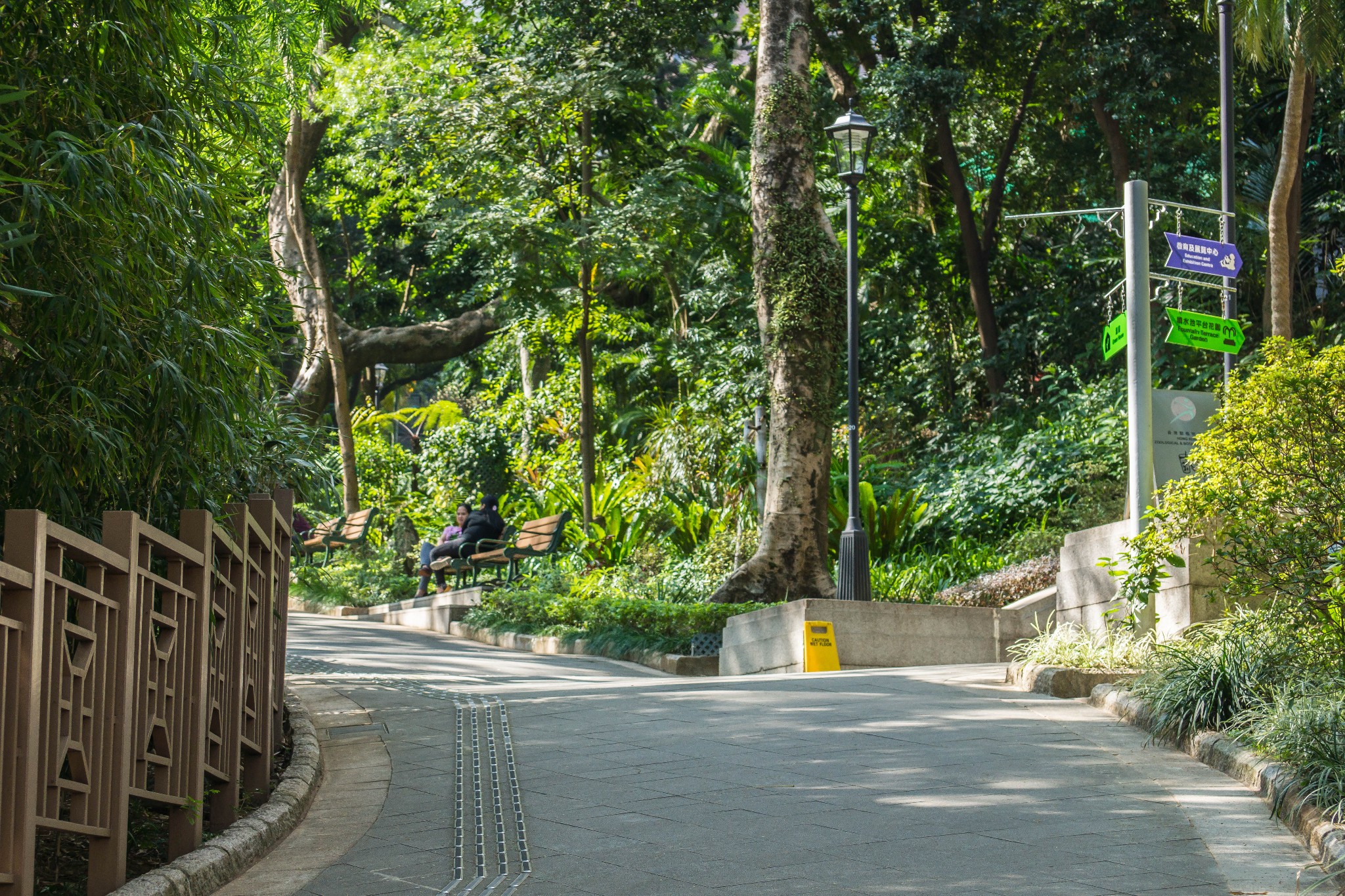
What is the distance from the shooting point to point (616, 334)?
23203 mm

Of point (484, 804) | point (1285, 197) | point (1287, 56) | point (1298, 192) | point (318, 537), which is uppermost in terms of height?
point (1287, 56)

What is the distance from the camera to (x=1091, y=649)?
9758 millimetres

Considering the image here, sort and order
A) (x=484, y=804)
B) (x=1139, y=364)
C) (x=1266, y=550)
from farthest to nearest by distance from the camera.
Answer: (x=1139, y=364) < (x=1266, y=550) < (x=484, y=804)

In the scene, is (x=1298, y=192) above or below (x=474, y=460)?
above

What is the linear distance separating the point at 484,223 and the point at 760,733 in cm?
1158

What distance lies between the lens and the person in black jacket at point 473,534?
19062 mm

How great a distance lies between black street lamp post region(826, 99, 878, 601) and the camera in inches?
539

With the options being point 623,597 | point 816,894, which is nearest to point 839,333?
point 623,597

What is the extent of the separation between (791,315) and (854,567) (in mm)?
3006

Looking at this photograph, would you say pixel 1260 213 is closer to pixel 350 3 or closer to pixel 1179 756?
pixel 350 3

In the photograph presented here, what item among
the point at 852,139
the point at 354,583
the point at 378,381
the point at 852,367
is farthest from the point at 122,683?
the point at 378,381

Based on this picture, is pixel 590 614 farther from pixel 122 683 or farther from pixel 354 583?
pixel 122 683

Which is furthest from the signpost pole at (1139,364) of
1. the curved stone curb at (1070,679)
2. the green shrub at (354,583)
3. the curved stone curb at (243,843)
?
the green shrub at (354,583)

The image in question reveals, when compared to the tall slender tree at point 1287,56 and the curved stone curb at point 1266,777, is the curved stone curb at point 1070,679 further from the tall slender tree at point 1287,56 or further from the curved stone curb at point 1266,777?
the tall slender tree at point 1287,56
